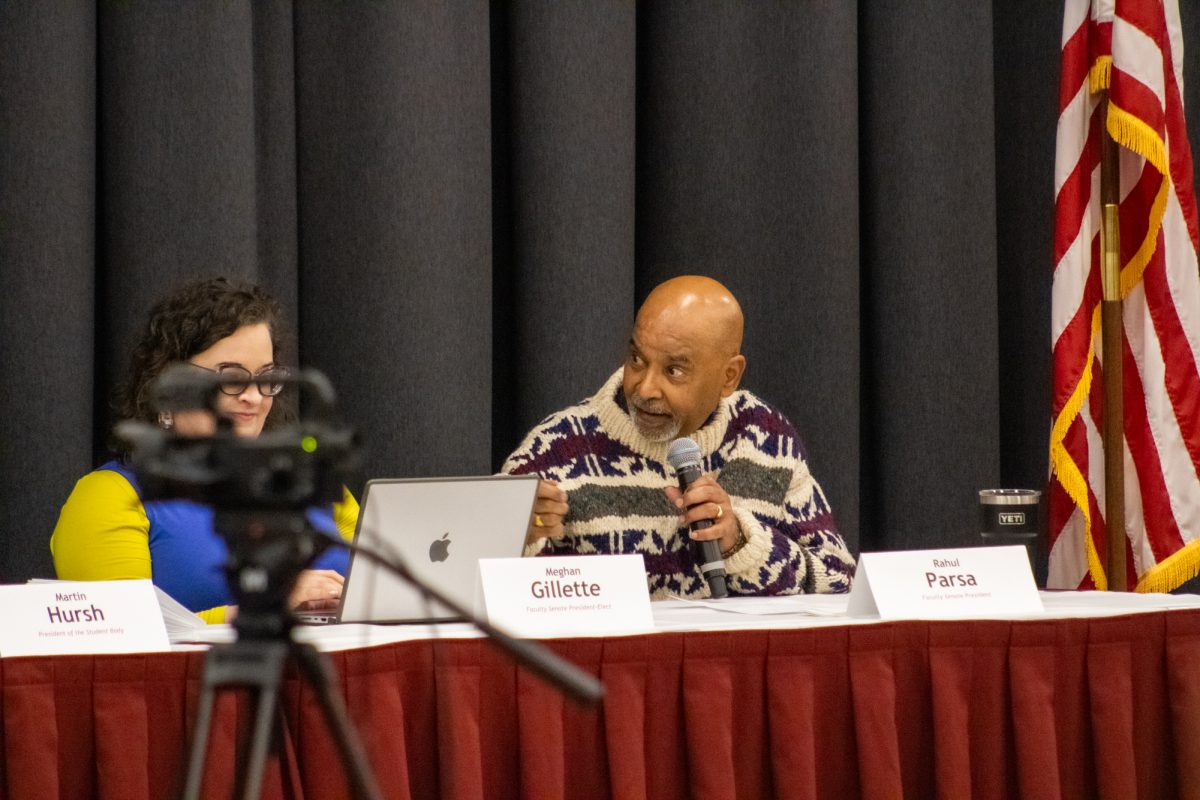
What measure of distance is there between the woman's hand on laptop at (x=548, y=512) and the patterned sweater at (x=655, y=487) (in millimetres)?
148

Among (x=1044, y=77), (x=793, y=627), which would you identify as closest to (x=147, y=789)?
(x=793, y=627)

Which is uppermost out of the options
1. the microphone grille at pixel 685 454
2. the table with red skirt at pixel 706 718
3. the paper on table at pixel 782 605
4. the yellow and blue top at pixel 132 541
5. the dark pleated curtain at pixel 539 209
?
the dark pleated curtain at pixel 539 209

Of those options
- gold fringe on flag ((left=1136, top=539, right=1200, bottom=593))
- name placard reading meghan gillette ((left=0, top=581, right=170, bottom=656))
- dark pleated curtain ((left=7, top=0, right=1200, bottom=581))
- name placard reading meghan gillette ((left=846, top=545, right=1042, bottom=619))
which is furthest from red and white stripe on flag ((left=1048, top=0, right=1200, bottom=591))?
name placard reading meghan gillette ((left=0, top=581, right=170, bottom=656))

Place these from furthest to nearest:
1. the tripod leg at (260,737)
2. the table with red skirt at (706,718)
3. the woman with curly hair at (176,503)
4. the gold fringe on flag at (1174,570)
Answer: the gold fringe on flag at (1174,570) → the woman with curly hair at (176,503) → the table with red skirt at (706,718) → the tripod leg at (260,737)

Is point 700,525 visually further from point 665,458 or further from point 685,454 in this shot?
point 665,458

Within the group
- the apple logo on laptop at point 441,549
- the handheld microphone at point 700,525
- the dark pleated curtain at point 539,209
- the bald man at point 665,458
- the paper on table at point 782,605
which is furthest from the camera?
the dark pleated curtain at point 539,209

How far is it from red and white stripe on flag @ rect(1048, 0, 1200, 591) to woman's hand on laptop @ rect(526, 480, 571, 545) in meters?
1.53

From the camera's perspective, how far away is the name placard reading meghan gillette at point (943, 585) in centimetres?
200

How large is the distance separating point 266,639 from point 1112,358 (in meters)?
3.05

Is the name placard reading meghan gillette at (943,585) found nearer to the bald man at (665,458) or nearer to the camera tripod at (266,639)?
the bald man at (665,458)

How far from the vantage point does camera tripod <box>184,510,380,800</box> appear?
0.78m

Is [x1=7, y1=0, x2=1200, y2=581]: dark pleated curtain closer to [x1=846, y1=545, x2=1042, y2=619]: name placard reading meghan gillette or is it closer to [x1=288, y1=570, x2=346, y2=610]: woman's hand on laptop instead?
[x1=288, y1=570, x2=346, y2=610]: woman's hand on laptop

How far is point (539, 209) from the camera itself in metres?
3.45

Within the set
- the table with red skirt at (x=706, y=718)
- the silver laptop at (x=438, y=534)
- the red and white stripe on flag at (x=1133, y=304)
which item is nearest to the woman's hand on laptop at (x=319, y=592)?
the silver laptop at (x=438, y=534)
